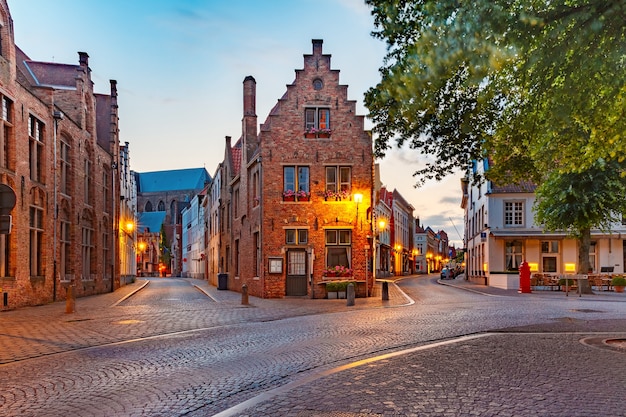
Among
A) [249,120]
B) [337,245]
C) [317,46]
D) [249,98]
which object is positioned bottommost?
[337,245]

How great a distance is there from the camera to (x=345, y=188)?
28.1 metres

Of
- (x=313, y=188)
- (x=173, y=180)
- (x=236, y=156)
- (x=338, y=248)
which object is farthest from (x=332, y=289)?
(x=173, y=180)

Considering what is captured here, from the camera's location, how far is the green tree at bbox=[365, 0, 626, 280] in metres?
7.83

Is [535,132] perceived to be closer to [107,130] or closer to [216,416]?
[216,416]

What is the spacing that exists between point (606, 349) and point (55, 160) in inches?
847

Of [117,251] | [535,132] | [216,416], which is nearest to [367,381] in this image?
[216,416]

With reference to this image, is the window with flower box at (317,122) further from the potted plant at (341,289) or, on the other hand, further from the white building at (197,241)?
A: the white building at (197,241)

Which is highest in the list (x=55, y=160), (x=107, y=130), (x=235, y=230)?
(x=107, y=130)

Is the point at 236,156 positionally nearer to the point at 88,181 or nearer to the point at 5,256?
the point at 88,181

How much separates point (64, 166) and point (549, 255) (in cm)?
3295

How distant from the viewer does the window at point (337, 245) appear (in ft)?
91.2

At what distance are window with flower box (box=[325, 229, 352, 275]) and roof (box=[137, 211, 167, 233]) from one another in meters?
90.4

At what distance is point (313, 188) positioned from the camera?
91.3 feet

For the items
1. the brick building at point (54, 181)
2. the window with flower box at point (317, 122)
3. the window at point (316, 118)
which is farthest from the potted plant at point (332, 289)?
the brick building at point (54, 181)
